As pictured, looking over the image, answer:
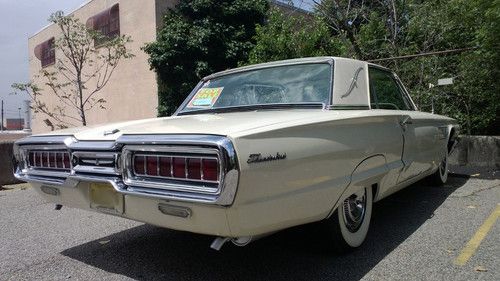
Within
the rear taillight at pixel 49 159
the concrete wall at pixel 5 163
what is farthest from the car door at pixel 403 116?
the concrete wall at pixel 5 163

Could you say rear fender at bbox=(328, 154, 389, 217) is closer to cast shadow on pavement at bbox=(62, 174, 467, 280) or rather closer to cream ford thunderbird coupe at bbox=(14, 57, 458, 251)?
cream ford thunderbird coupe at bbox=(14, 57, 458, 251)

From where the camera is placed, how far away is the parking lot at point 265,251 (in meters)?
3.33

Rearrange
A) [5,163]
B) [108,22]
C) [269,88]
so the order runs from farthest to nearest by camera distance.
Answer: [108,22]
[5,163]
[269,88]

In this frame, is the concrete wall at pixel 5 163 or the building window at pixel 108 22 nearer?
the concrete wall at pixel 5 163

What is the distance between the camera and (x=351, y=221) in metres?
3.70

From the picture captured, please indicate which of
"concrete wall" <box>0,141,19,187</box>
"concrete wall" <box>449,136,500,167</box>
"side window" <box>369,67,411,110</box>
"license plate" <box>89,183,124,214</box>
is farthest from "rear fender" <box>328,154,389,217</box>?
"concrete wall" <box>0,141,19,187</box>

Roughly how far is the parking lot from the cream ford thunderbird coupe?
13.0 inches

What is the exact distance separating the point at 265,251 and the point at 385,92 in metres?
2.05

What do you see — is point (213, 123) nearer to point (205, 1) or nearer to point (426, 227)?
point (426, 227)

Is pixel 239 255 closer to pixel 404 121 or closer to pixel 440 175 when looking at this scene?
pixel 404 121

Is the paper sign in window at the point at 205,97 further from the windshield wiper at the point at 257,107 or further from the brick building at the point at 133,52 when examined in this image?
the brick building at the point at 133,52

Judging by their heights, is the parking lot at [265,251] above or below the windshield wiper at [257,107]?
A: below

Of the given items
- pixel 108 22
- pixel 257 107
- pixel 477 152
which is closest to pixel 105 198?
pixel 257 107

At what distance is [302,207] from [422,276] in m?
1.10
